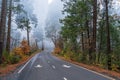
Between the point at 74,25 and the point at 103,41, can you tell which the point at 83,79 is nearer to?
the point at 74,25

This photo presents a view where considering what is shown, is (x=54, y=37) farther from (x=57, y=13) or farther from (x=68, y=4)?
(x=68, y=4)

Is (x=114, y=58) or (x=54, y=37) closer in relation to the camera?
(x=114, y=58)

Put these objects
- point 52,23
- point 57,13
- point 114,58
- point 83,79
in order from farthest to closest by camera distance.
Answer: point 57,13, point 52,23, point 114,58, point 83,79

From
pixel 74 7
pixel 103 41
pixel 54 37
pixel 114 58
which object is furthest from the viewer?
pixel 54 37

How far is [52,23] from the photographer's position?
136 meters

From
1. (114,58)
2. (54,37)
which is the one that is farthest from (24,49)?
(54,37)

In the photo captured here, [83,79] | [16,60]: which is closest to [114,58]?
[83,79]

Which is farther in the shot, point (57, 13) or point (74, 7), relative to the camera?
point (57, 13)

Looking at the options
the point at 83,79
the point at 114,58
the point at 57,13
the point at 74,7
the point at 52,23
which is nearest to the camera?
the point at 83,79

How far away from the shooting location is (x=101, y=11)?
151 feet

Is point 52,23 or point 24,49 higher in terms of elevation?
point 52,23

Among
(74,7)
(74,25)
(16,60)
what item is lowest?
(16,60)

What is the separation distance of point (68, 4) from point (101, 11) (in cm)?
646

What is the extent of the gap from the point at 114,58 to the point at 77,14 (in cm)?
1997
